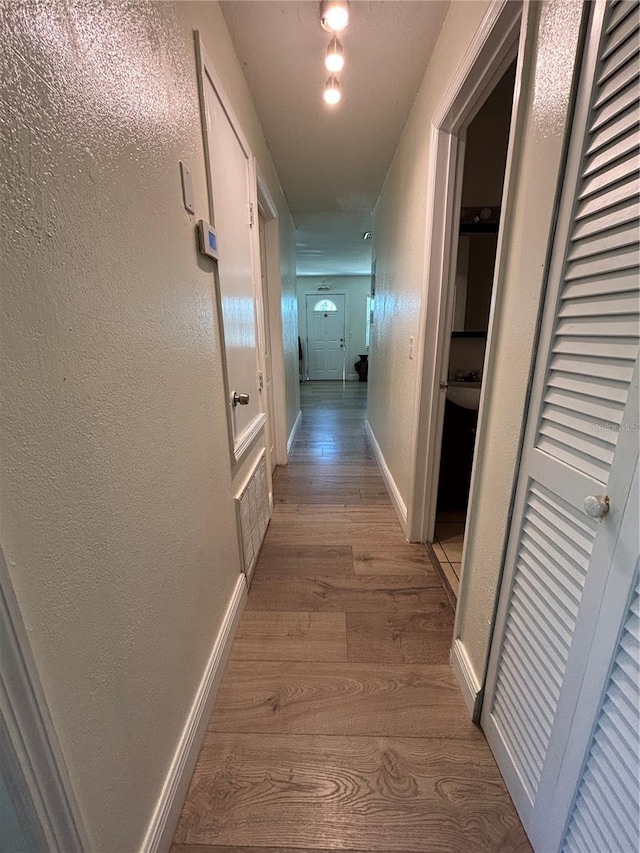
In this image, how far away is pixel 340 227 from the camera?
4.00 meters

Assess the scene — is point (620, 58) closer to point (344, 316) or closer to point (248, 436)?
point (248, 436)

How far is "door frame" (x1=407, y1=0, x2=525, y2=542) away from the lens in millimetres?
991

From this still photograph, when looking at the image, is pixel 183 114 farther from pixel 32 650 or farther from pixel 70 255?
pixel 32 650

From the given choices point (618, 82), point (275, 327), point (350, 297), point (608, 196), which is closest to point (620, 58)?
point (618, 82)

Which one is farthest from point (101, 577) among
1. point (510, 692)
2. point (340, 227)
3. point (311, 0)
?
point (340, 227)

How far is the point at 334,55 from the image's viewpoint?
141cm

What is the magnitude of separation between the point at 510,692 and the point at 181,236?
1597 mm

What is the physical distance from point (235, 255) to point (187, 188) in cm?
53

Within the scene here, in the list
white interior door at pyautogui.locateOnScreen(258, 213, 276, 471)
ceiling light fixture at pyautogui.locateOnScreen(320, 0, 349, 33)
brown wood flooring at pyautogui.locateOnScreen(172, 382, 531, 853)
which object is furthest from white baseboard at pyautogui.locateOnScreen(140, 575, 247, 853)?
ceiling light fixture at pyautogui.locateOnScreen(320, 0, 349, 33)

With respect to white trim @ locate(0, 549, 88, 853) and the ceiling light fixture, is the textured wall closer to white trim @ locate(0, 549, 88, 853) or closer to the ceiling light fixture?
the ceiling light fixture

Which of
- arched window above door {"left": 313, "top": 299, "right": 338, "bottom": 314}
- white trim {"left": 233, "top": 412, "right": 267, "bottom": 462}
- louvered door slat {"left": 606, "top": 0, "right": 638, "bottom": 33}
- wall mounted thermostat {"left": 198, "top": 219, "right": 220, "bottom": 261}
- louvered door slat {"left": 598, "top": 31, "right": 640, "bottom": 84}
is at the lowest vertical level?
white trim {"left": 233, "top": 412, "right": 267, "bottom": 462}

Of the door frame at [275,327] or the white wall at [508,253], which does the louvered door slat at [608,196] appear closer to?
the white wall at [508,253]

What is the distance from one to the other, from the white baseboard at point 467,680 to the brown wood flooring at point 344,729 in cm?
3

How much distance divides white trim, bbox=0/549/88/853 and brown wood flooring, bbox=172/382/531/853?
549 millimetres
